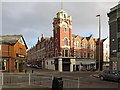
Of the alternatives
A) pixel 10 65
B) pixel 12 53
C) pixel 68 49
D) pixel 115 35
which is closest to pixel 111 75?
pixel 115 35

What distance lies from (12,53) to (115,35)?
27440 mm

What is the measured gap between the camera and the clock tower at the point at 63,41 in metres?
82.6

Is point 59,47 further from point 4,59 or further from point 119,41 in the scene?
point 119,41

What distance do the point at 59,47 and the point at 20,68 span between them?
799 inches

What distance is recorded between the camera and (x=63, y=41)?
83.3 metres

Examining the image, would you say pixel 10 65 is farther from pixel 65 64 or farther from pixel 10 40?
pixel 65 64

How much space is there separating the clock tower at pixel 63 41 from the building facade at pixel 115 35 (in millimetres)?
33215

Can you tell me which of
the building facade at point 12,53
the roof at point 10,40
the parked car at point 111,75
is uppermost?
the roof at point 10,40

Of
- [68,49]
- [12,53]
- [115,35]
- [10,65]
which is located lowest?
[10,65]

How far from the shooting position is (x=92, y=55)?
8875 centimetres

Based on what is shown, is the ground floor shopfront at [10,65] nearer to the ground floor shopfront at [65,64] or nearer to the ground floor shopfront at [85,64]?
the ground floor shopfront at [65,64]

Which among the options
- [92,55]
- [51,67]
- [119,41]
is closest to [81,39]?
[92,55]

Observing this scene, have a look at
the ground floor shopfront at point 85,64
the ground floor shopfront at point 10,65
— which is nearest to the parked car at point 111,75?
the ground floor shopfront at point 10,65

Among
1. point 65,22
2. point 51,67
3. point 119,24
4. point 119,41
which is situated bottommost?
point 51,67
